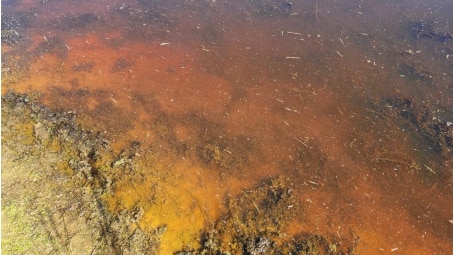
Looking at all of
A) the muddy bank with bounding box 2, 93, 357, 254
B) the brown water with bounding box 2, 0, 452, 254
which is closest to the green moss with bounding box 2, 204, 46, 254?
the muddy bank with bounding box 2, 93, 357, 254

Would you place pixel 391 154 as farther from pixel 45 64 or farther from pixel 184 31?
pixel 45 64

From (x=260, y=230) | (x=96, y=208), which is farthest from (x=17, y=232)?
(x=260, y=230)

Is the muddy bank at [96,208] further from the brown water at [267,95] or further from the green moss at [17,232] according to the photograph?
the brown water at [267,95]

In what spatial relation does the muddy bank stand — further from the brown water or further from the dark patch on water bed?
the brown water

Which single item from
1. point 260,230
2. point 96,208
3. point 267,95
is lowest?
point 260,230

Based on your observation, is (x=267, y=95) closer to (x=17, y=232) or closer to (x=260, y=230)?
(x=260, y=230)

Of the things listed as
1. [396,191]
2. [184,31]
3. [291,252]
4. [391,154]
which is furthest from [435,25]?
[291,252]
